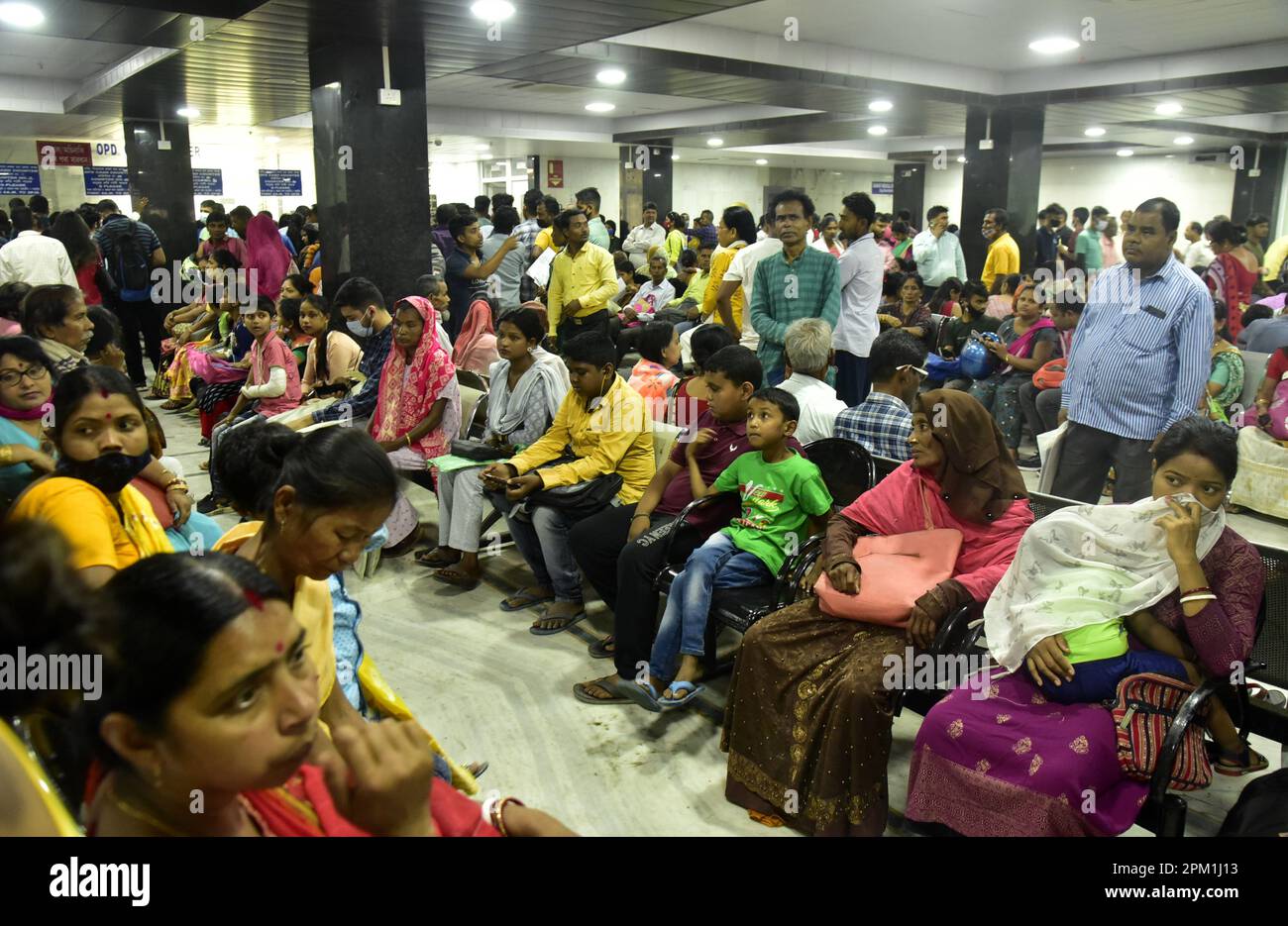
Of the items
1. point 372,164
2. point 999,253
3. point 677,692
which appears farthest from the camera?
point 999,253

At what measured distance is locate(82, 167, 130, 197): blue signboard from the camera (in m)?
20.2

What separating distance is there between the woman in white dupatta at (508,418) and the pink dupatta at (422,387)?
342 millimetres

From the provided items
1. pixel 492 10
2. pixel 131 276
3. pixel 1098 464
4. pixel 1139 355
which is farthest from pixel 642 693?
pixel 131 276

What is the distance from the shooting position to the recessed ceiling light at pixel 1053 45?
895 cm

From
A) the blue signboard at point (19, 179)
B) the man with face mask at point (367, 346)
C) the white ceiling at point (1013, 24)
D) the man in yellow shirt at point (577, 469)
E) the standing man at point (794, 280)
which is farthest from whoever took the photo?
the blue signboard at point (19, 179)

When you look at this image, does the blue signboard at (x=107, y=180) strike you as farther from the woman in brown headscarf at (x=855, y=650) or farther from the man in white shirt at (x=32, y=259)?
the woman in brown headscarf at (x=855, y=650)

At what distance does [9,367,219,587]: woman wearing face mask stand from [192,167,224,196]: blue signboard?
21331mm

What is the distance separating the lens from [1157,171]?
2078 cm

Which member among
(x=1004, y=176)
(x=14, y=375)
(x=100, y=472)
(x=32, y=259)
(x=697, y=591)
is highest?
(x=1004, y=176)

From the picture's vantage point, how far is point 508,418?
15.0 ft

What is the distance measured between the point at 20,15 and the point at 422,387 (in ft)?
19.0

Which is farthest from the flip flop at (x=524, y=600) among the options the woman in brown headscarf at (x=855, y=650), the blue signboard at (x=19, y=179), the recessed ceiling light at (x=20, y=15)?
the blue signboard at (x=19, y=179)

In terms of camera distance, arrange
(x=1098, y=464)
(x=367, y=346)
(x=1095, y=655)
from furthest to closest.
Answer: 1. (x=367, y=346)
2. (x=1098, y=464)
3. (x=1095, y=655)

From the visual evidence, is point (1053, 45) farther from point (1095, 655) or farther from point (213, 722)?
point (213, 722)
